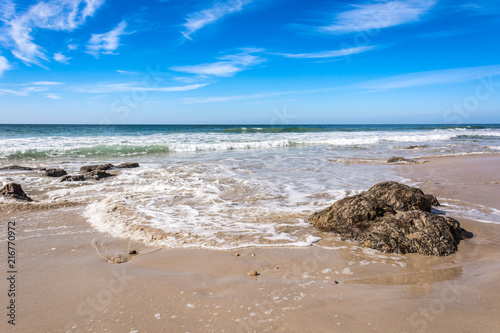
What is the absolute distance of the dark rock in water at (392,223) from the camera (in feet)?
12.0

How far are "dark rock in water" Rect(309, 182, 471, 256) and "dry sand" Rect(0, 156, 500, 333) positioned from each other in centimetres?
16

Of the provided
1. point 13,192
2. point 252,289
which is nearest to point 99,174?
point 13,192

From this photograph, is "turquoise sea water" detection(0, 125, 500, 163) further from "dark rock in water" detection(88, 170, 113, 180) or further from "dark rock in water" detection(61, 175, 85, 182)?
"dark rock in water" detection(61, 175, 85, 182)

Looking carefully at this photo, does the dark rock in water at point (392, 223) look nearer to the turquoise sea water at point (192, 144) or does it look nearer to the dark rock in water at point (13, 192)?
the dark rock in water at point (13, 192)

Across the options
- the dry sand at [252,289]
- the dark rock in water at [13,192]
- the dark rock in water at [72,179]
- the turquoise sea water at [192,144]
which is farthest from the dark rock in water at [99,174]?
the turquoise sea water at [192,144]

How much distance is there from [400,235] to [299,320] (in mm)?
2093

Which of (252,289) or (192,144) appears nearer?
(252,289)

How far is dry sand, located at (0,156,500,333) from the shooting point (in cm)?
236

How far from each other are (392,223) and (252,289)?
2.20 metres

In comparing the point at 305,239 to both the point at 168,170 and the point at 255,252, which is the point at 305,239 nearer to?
the point at 255,252

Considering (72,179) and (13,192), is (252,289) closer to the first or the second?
(13,192)

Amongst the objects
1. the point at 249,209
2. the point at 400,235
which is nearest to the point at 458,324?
the point at 400,235

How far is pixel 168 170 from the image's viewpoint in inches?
416

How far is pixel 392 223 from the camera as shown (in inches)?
157
